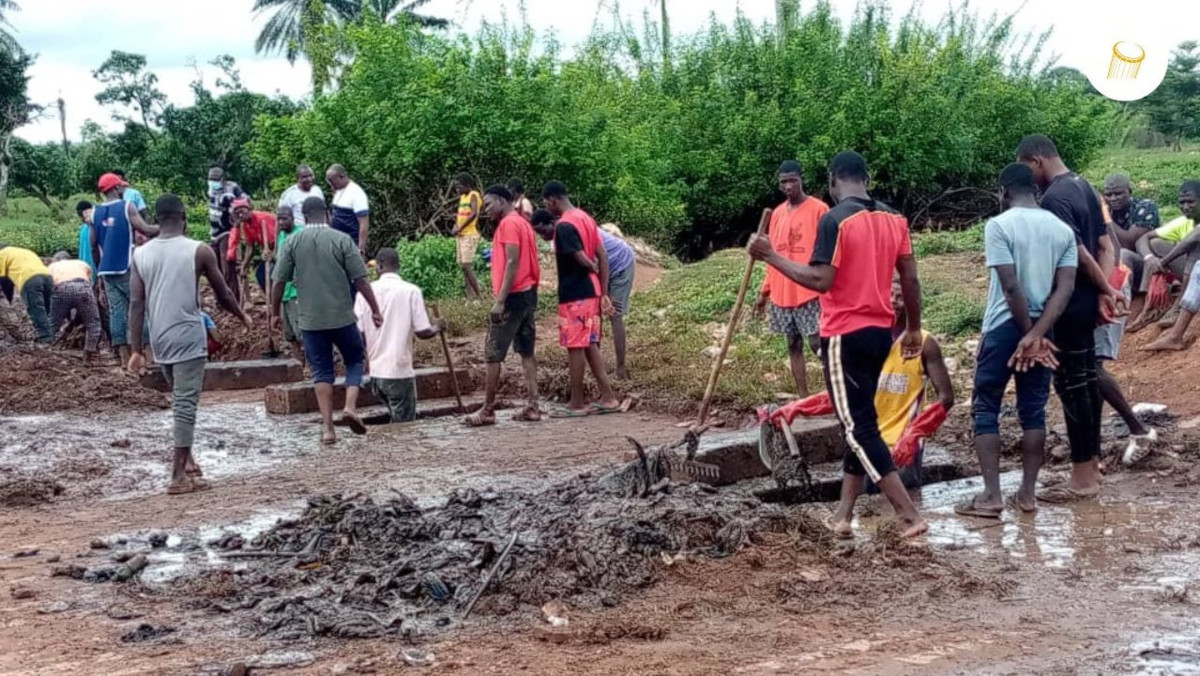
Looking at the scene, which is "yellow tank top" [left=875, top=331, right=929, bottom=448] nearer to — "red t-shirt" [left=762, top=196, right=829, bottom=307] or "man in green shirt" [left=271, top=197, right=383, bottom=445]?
"red t-shirt" [left=762, top=196, right=829, bottom=307]

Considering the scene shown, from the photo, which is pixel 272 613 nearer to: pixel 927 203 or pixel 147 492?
pixel 147 492

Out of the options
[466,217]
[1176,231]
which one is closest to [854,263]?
[1176,231]

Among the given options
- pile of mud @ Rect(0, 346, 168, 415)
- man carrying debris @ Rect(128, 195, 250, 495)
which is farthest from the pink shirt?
pile of mud @ Rect(0, 346, 168, 415)

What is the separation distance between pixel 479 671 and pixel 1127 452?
4.72 m

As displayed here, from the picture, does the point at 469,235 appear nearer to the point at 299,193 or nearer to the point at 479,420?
the point at 299,193

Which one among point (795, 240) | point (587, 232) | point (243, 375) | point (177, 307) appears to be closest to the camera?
point (177, 307)

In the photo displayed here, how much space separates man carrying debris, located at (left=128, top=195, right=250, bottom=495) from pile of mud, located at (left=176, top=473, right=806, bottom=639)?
161cm

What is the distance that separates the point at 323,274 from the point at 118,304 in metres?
4.59

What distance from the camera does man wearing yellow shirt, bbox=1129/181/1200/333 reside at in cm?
1002

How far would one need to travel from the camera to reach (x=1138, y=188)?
2472cm

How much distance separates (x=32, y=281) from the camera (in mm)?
14453

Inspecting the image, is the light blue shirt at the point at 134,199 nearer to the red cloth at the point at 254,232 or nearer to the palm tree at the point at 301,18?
the red cloth at the point at 254,232

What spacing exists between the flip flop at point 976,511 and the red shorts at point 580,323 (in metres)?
Answer: 4.00

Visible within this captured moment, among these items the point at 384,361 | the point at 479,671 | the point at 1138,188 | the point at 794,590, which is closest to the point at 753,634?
the point at 794,590
